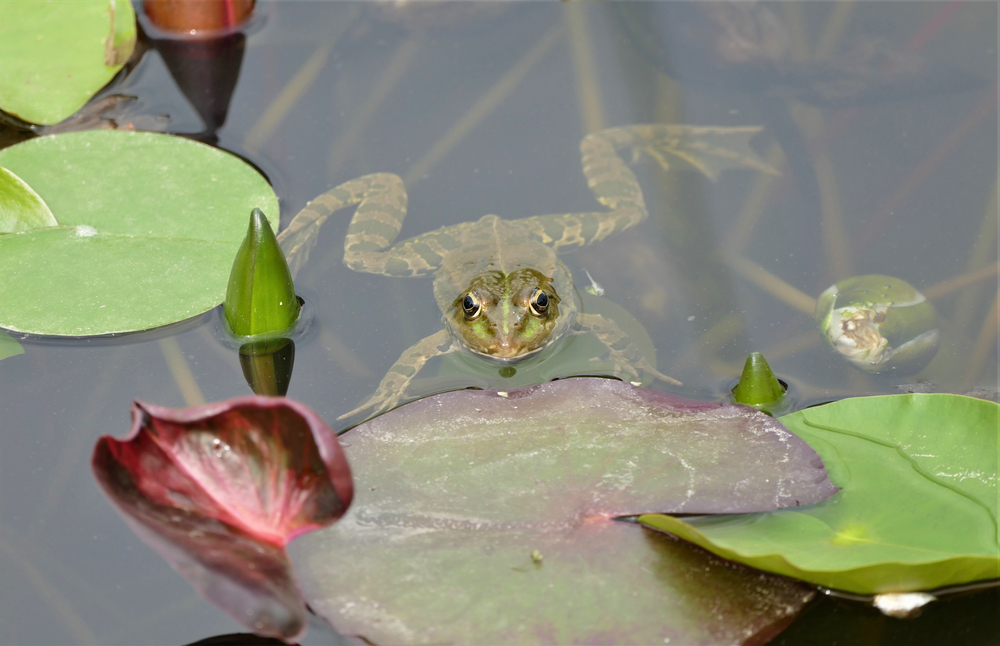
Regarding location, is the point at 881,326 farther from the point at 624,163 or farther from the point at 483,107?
the point at 483,107

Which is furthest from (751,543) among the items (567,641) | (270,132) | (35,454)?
(270,132)

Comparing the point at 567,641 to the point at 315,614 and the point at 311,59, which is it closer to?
the point at 315,614

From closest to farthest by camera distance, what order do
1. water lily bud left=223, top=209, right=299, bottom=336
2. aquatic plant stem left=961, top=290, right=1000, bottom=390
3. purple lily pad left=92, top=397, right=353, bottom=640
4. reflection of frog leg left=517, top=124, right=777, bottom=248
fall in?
purple lily pad left=92, top=397, right=353, bottom=640, water lily bud left=223, top=209, right=299, bottom=336, aquatic plant stem left=961, top=290, right=1000, bottom=390, reflection of frog leg left=517, top=124, right=777, bottom=248

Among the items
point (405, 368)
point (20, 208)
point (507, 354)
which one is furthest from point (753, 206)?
point (20, 208)

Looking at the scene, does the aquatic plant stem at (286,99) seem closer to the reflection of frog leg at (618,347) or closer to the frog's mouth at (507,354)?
the frog's mouth at (507,354)

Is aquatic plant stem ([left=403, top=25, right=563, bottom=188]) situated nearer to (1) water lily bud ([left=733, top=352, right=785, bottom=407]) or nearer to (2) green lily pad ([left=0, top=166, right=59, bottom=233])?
(2) green lily pad ([left=0, top=166, right=59, bottom=233])

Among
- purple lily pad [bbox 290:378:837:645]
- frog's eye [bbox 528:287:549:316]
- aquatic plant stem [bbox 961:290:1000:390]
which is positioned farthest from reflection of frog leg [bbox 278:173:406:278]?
aquatic plant stem [bbox 961:290:1000:390]
